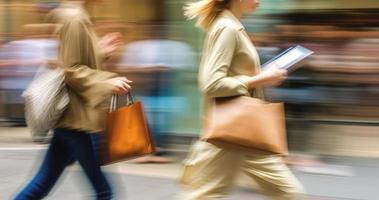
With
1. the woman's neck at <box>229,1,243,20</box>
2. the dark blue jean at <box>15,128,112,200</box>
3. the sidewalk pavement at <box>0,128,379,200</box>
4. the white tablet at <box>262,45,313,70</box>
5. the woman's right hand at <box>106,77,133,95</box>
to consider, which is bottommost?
the sidewalk pavement at <box>0,128,379,200</box>

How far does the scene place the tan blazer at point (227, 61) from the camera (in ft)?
11.2

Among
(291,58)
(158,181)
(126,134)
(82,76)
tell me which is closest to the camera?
(291,58)

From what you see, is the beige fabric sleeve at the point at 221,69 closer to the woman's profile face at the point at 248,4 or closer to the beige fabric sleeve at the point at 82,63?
the woman's profile face at the point at 248,4

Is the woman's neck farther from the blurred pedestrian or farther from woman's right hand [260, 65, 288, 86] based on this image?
the blurred pedestrian

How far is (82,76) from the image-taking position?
3.90m

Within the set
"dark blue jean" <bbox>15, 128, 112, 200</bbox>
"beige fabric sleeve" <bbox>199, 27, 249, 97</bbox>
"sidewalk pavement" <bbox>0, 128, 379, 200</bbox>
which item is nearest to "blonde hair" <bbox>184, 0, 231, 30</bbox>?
"beige fabric sleeve" <bbox>199, 27, 249, 97</bbox>

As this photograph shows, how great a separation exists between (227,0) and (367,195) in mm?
2927

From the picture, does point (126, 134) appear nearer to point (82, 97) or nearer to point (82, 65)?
point (82, 97)

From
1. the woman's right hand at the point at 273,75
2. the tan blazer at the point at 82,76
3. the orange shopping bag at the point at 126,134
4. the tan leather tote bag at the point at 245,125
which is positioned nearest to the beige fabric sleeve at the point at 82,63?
the tan blazer at the point at 82,76

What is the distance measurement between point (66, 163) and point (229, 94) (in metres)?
1.23

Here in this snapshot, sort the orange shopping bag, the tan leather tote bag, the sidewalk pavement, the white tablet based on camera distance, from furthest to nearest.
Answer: the sidewalk pavement < the orange shopping bag < the white tablet < the tan leather tote bag

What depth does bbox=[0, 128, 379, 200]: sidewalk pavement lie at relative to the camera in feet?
19.2

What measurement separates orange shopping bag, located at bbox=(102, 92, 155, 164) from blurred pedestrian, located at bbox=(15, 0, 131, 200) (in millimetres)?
66

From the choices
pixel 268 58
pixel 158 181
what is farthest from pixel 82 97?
pixel 268 58
